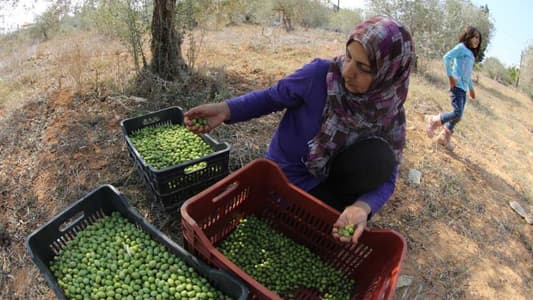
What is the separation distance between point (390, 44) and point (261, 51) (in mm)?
5393

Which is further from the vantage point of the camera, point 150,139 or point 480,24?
point 480,24

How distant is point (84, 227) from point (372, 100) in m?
1.75

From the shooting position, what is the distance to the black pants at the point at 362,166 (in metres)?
2.11

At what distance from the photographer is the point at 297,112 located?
229 centimetres

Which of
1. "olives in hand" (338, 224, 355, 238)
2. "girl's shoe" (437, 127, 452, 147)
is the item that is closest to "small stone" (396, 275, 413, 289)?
"olives in hand" (338, 224, 355, 238)

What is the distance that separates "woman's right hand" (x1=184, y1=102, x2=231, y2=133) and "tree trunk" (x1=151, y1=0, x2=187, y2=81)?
6.63 ft

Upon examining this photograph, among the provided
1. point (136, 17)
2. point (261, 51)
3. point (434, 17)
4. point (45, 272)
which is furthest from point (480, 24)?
point (45, 272)

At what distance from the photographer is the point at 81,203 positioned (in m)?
2.08

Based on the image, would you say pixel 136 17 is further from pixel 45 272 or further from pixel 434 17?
pixel 434 17

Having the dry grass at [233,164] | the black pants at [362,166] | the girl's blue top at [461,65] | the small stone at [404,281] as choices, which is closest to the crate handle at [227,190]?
the black pants at [362,166]

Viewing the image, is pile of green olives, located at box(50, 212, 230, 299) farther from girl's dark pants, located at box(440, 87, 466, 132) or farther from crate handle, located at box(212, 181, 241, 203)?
girl's dark pants, located at box(440, 87, 466, 132)

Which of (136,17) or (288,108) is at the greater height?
(136,17)

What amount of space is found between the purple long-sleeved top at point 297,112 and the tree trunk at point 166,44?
6.48 feet

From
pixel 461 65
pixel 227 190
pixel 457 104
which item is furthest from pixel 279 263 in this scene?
pixel 461 65
